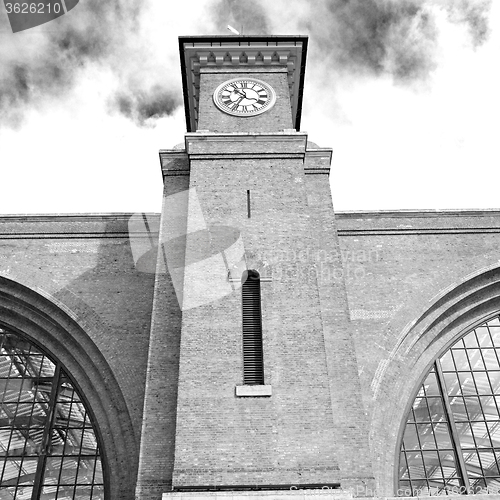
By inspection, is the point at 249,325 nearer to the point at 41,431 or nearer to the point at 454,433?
the point at 454,433

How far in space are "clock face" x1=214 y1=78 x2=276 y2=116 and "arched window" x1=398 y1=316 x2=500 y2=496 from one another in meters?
9.14

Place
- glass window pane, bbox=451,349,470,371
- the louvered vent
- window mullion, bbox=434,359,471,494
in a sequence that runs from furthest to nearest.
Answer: glass window pane, bbox=451,349,470,371
window mullion, bbox=434,359,471,494
the louvered vent

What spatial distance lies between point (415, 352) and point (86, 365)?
857 cm

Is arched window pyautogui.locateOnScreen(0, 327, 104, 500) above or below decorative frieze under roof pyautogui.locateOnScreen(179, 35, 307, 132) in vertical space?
below

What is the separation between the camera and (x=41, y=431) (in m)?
15.8

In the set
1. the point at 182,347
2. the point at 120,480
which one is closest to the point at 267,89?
the point at 182,347

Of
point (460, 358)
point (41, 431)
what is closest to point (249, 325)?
point (41, 431)

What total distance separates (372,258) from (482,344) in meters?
4.88

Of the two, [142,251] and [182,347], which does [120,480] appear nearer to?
[182,347]

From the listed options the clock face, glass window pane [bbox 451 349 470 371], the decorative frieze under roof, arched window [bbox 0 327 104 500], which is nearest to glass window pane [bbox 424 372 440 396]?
glass window pane [bbox 451 349 470 371]

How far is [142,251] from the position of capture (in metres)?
18.0

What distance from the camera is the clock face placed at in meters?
19.1

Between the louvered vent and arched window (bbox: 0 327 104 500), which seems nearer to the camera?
the louvered vent

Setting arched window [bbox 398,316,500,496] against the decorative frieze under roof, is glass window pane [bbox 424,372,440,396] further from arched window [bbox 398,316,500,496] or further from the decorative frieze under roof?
the decorative frieze under roof
